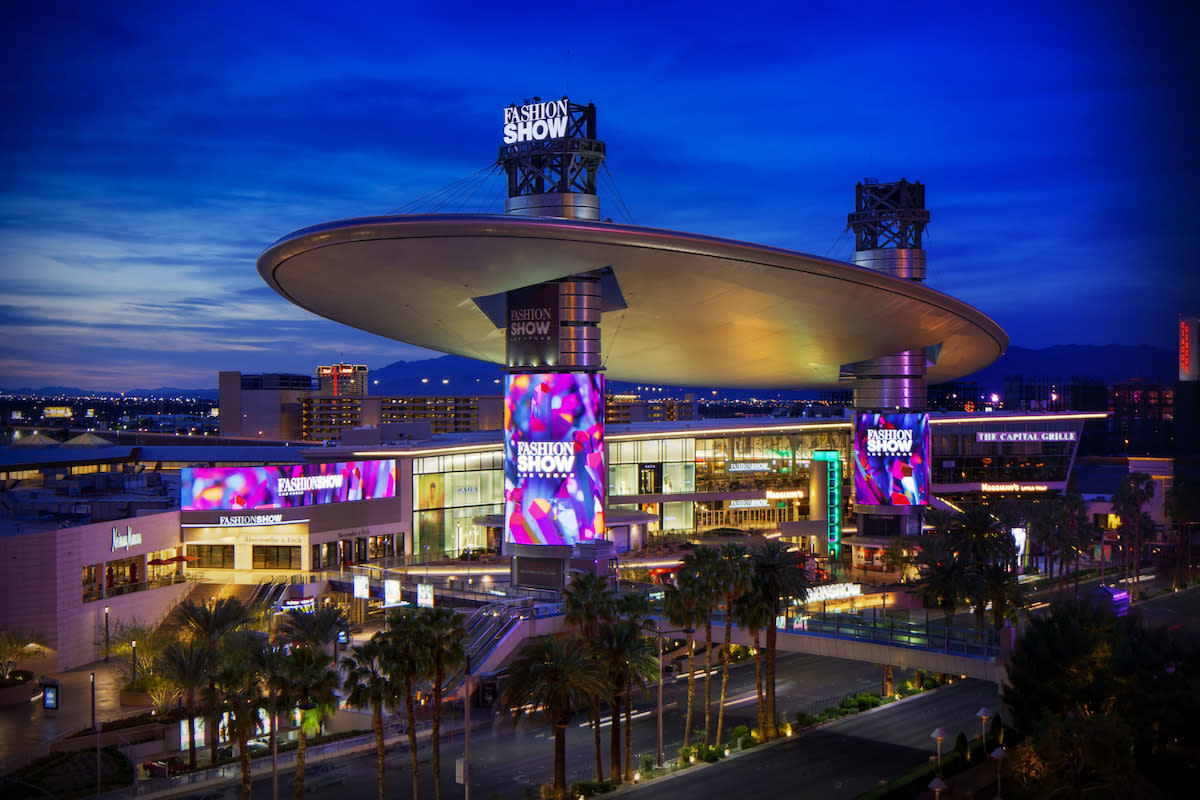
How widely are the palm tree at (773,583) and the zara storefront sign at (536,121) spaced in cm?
2147

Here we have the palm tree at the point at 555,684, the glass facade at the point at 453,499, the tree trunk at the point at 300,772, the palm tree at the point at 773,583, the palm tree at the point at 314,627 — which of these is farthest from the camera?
the glass facade at the point at 453,499

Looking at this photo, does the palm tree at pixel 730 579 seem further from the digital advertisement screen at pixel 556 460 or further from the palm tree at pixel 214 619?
the palm tree at pixel 214 619

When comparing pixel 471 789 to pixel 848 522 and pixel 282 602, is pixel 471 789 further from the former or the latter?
pixel 848 522

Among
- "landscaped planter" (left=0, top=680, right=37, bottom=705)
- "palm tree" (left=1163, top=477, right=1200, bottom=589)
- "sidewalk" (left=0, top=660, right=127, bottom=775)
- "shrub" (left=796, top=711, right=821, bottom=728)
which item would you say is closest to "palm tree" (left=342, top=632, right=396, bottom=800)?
"sidewalk" (left=0, top=660, right=127, bottom=775)

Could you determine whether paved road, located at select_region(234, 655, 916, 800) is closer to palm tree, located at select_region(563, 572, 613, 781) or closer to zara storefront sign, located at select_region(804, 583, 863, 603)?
palm tree, located at select_region(563, 572, 613, 781)

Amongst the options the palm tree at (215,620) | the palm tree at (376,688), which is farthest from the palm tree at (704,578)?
the palm tree at (215,620)

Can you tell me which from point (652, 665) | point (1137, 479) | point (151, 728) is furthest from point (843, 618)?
point (1137, 479)

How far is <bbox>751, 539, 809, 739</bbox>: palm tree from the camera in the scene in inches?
1528

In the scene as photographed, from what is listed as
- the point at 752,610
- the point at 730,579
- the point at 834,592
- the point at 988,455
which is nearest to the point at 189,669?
the point at 730,579

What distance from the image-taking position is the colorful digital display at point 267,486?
5944 cm

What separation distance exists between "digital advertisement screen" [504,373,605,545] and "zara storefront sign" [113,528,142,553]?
1907cm

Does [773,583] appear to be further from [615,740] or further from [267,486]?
[267,486]

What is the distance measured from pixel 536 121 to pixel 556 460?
15.4 meters

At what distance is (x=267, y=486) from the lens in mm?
60281
